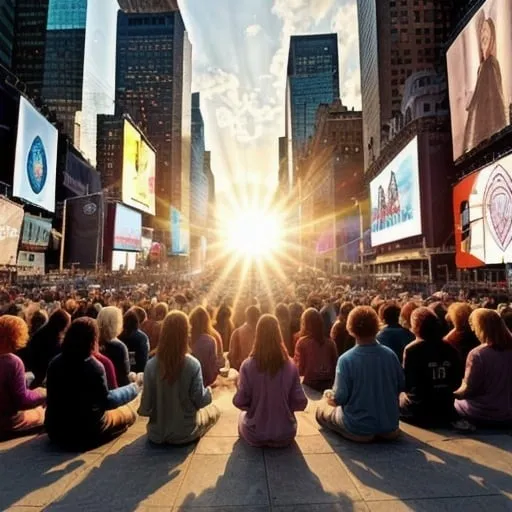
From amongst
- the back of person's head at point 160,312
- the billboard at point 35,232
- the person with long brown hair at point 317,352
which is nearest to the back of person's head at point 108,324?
the person with long brown hair at point 317,352

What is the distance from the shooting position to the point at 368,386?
13.0 feet

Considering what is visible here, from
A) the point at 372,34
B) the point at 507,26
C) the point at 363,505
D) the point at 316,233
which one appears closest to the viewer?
the point at 363,505

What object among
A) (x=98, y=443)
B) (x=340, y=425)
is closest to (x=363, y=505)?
(x=340, y=425)

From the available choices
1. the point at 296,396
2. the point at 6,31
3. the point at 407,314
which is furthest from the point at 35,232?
the point at 6,31

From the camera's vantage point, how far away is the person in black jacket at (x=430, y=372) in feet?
14.5

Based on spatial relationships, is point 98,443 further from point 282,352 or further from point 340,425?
point 340,425

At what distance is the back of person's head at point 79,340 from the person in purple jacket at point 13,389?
770mm

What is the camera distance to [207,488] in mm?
3207

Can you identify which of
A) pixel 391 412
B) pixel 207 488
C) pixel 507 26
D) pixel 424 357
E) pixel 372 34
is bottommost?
pixel 207 488

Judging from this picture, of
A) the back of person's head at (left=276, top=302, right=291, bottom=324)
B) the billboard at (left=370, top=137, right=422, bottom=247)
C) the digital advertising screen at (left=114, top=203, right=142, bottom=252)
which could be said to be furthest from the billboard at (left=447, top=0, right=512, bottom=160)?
the digital advertising screen at (left=114, top=203, right=142, bottom=252)

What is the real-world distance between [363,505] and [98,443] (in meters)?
2.87

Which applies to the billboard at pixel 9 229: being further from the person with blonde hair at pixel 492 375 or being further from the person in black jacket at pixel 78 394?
the person with blonde hair at pixel 492 375

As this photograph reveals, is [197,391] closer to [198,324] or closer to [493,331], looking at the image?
[198,324]

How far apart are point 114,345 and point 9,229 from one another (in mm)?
24733
